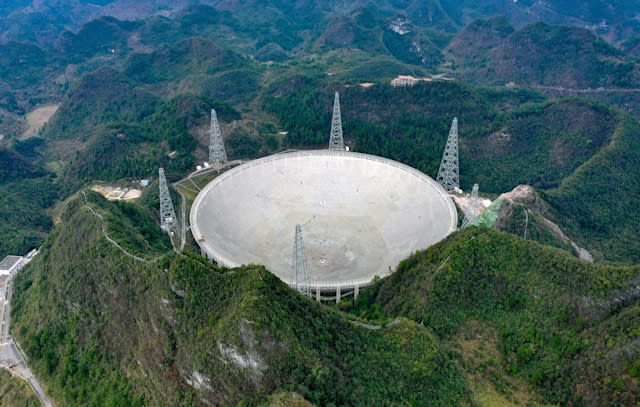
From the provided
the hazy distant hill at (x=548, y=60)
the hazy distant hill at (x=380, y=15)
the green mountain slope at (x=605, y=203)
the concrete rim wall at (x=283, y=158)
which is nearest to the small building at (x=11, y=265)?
the concrete rim wall at (x=283, y=158)

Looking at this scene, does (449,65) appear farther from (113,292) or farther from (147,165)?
(113,292)

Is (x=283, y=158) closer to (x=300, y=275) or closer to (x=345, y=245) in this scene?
(x=345, y=245)

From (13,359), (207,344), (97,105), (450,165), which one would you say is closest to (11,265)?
(13,359)

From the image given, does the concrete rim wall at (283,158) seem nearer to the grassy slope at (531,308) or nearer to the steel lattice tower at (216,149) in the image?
the grassy slope at (531,308)

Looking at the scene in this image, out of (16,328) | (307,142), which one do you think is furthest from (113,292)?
(307,142)

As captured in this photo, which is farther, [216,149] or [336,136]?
[336,136]
